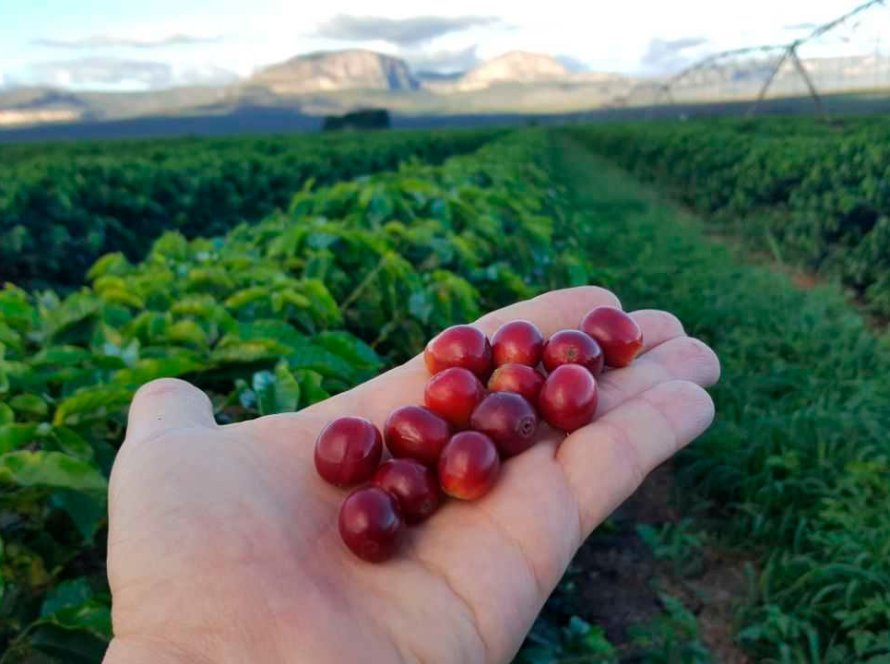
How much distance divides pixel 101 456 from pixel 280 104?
127m

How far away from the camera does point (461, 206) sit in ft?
14.8

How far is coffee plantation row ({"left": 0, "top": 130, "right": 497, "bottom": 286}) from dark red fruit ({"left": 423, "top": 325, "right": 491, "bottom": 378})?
4.20 metres

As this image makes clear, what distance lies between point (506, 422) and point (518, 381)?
0.26m

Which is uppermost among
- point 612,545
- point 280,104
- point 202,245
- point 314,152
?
point 202,245

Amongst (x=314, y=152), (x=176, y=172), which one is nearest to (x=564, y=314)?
(x=176, y=172)

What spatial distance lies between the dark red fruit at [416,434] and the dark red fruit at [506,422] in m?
0.11

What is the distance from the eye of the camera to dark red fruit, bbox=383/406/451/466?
2074mm

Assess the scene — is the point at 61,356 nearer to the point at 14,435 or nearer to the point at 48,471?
the point at 14,435

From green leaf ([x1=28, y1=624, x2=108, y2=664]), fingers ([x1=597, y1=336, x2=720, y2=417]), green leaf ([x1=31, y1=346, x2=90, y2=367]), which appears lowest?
green leaf ([x1=28, y1=624, x2=108, y2=664])

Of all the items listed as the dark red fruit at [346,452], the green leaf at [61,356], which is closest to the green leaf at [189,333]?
the green leaf at [61,356]

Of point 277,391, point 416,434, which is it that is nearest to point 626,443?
point 416,434

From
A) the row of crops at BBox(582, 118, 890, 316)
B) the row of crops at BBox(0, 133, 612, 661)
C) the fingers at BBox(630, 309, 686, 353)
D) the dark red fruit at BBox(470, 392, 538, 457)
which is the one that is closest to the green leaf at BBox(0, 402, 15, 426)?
the row of crops at BBox(0, 133, 612, 661)

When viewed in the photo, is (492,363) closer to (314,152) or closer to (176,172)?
(176,172)

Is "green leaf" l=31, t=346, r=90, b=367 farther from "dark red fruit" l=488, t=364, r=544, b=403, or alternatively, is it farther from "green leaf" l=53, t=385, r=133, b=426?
"dark red fruit" l=488, t=364, r=544, b=403
